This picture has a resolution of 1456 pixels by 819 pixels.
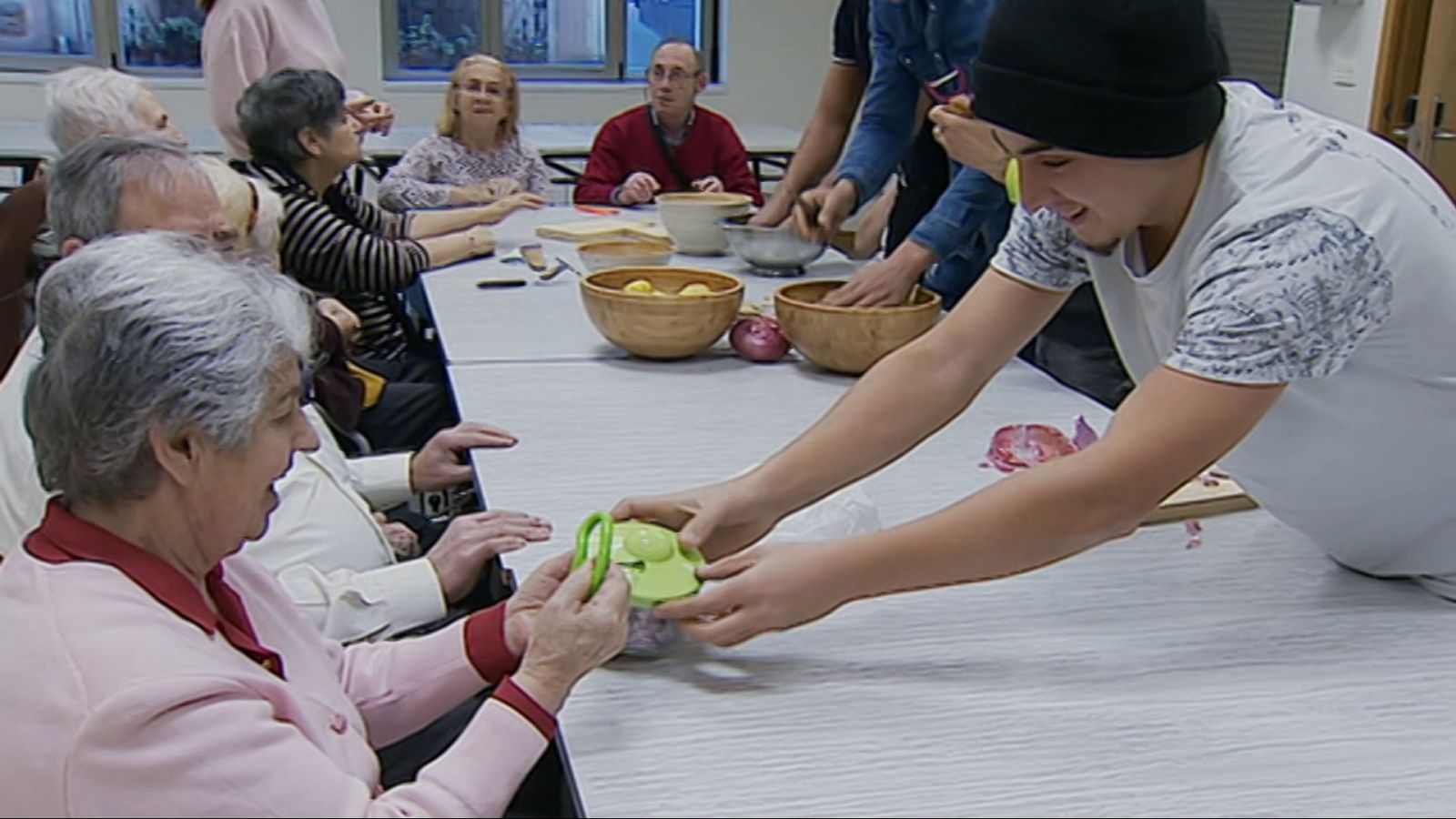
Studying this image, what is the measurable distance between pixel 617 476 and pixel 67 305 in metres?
0.75

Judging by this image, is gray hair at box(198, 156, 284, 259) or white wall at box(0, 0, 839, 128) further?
white wall at box(0, 0, 839, 128)

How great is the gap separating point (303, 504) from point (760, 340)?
2.77ft

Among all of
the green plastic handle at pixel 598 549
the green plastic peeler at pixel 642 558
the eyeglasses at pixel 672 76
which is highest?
the eyeglasses at pixel 672 76

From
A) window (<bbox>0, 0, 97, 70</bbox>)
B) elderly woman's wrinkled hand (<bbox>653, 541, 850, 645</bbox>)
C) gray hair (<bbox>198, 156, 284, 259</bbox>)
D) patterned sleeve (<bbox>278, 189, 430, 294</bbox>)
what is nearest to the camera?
elderly woman's wrinkled hand (<bbox>653, 541, 850, 645</bbox>)

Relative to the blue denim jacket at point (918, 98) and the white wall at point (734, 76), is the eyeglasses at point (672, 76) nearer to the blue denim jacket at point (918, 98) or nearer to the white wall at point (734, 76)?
the blue denim jacket at point (918, 98)

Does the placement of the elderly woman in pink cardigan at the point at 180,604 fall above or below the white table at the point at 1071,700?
above

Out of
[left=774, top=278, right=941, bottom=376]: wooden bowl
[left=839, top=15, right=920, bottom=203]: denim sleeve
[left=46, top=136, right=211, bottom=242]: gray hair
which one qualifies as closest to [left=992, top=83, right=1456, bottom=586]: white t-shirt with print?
[left=774, top=278, right=941, bottom=376]: wooden bowl

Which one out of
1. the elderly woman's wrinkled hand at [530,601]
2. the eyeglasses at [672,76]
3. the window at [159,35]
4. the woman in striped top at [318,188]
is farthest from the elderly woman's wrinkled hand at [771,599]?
the window at [159,35]

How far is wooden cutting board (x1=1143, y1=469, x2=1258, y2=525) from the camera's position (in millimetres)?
1487

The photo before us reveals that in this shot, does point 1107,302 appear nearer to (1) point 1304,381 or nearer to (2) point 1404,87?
(1) point 1304,381

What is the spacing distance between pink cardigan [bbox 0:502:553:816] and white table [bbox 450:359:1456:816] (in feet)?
0.32

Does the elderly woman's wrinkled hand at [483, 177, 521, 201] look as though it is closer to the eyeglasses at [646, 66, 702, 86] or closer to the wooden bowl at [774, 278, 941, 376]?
the eyeglasses at [646, 66, 702, 86]

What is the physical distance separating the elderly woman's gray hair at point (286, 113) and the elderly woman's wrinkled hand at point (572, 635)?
2.01 m

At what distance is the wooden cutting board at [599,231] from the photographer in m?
3.28
